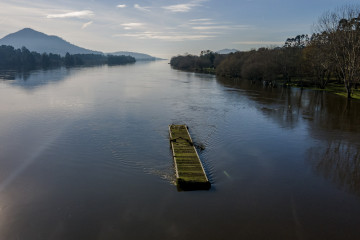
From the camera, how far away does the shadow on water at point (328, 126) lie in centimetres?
2052

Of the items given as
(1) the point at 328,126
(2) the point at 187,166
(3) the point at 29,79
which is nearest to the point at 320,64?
(1) the point at 328,126

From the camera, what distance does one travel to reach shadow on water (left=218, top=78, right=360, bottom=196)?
67.3 ft

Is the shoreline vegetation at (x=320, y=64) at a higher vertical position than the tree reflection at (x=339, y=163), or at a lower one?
higher

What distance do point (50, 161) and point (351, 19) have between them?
59.8 metres

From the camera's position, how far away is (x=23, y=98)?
4628 cm

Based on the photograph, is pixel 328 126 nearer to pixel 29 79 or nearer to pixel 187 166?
pixel 187 166

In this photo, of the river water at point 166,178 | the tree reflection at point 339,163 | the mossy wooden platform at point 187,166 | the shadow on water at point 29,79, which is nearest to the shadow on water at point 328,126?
the tree reflection at point 339,163

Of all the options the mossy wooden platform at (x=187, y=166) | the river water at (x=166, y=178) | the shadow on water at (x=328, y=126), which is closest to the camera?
the river water at (x=166, y=178)

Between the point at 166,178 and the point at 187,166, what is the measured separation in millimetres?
1707

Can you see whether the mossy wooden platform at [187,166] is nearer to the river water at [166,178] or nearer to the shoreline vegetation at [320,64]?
the river water at [166,178]

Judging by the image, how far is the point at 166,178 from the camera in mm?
18484

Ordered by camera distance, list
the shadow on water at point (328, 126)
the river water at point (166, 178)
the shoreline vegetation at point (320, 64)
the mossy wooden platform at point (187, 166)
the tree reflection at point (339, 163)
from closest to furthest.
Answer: the river water at point (166, 178)
the mossy wooden platform at point (187, 166)
the tree reflection at point (339, 163)
the shadow on water at point (328, 126)
the shoreline vegetation at point (320, 64)

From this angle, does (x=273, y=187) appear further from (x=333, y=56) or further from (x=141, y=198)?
(x=333, y=56)

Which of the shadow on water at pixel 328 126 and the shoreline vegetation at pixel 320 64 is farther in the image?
the shoreline vegetation at pixel 320 64
